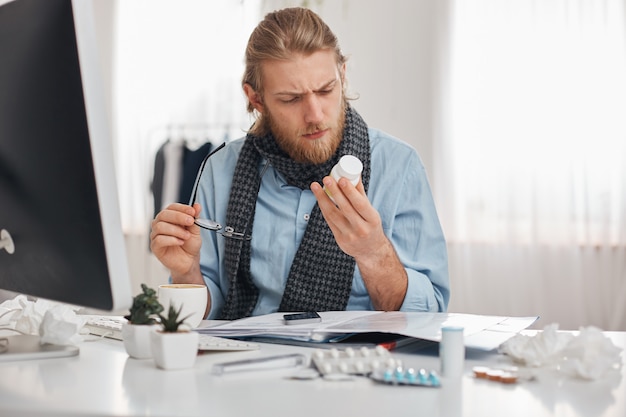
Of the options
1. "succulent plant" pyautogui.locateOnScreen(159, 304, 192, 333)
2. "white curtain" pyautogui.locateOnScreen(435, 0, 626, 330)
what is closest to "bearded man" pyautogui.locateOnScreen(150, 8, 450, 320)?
"succulent plant" pyautogui.locateOnScreen(159, 304, 192, 333)

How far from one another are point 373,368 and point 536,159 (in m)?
2.95

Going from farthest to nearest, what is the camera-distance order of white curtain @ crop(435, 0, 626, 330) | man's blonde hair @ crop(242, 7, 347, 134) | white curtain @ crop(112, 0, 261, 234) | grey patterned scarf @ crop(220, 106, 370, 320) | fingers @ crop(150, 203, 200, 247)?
white curtain @ crop(112, 0, 261, 234)
white curtain @ crop(435, 0, 626, 330)
man's blonde hair @ crop(242, 7, 347, 134)
grey patterned scarf @ crop(220, 106, 370, 320)
fingers @ crop(150, 203, 200, 247)

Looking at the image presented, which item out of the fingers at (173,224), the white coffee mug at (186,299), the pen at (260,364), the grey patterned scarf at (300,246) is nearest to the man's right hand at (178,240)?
the fingers at (173,224)

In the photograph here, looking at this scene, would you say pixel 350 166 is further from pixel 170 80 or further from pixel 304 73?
pixel 170 80

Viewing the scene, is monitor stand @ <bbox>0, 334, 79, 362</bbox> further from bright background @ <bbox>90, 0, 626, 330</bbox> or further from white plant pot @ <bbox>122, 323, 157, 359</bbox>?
bright background @ <bbox>90, 0, 626, 330</bbox>

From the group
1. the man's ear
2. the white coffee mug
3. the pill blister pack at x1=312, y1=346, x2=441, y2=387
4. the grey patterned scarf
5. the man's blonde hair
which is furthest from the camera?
the man's ear

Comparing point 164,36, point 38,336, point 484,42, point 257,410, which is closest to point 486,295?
point 484,42

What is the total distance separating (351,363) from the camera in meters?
0.92

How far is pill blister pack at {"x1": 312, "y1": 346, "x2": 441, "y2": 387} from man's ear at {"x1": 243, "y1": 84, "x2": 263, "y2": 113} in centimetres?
108

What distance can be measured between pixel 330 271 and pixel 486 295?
2.22 metres

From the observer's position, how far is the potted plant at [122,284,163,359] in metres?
1.02

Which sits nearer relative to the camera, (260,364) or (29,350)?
(260,364)

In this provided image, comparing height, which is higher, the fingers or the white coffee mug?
the fingers

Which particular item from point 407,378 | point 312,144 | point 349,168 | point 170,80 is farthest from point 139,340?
point 170,80
